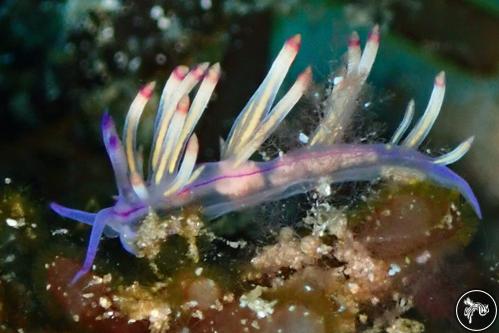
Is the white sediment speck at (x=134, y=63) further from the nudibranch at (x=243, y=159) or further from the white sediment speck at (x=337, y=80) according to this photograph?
the white sediment speck at (x=337, y=80)

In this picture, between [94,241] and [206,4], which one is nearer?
[94,241]

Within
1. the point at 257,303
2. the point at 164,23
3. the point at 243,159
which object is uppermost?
the point at 164,23

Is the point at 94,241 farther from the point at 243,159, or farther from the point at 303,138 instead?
the point at 303,138

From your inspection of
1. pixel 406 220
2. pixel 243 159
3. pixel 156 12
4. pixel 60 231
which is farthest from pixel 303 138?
pixel 60 231

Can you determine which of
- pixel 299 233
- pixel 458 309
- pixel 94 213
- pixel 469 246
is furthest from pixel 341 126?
pixel 94 213

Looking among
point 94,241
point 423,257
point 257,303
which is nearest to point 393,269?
point 423,257

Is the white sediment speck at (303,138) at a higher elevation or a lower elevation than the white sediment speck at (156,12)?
lower

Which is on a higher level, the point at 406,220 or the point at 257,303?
the point at 406,220

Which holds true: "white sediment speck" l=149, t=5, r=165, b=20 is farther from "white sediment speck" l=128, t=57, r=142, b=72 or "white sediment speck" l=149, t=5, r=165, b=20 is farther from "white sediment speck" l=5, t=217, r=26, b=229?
"white sediment speck" l=5, t=217, r=26, b=229

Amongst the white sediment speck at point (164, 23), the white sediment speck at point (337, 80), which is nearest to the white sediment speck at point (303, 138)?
the white sediment speck at point (337, 80)
